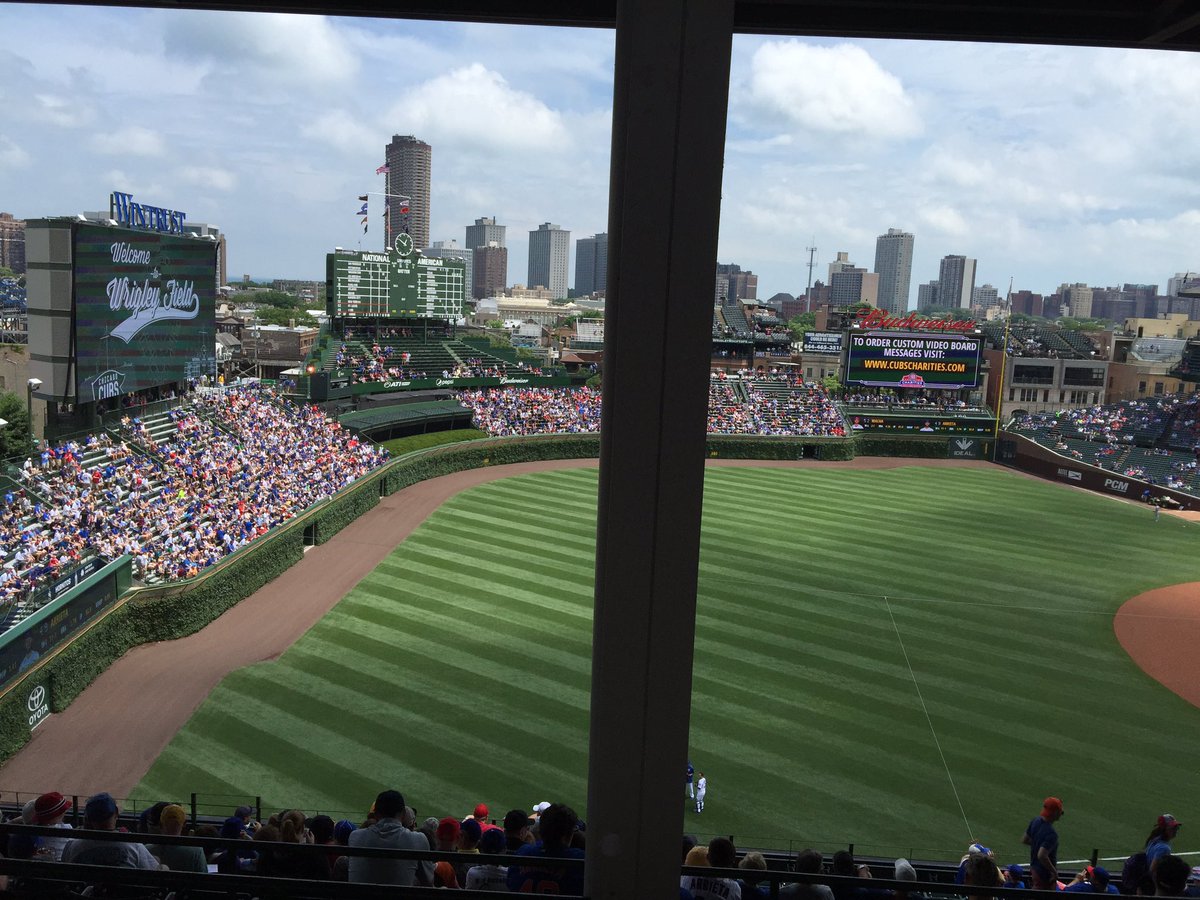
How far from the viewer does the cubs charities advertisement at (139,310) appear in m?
21.8

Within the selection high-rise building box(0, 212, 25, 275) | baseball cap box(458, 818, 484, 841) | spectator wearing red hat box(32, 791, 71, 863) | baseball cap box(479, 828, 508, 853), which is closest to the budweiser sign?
baseball cap box(458, 818, 484, 841)

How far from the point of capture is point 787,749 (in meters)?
14.9

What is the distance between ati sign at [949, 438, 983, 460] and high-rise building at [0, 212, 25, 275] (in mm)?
136615

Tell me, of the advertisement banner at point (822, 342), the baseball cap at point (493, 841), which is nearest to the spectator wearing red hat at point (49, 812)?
the baseball cap at point (493, 841)

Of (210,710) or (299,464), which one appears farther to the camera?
(299,464)

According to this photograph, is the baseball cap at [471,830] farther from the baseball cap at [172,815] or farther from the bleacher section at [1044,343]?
the bleacher section at [1044,343]

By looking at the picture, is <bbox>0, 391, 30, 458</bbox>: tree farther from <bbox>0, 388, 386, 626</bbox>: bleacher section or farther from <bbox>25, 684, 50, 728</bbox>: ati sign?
<bbox>25, 684, 50, 728</bbox>: ati sign

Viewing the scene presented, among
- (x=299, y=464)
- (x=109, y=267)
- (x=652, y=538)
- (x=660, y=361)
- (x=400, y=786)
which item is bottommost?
(x=400, y=786)

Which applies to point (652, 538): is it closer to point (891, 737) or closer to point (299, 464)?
point (891, 737)

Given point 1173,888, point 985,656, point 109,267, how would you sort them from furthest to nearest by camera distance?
1. point 109,267
2. point 985,656
3. point 1173,888

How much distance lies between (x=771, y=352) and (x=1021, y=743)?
50.0 metres

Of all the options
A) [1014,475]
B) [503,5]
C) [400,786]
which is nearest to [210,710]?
[400,786]

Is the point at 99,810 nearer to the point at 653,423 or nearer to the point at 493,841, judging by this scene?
the point at 493,841

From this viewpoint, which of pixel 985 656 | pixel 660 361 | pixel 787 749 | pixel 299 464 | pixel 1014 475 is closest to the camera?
pixel 660 361
